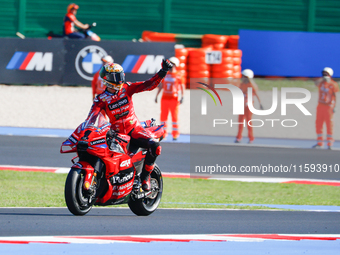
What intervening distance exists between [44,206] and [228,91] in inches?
555

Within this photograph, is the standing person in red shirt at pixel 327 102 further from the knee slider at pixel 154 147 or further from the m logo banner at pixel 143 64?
the knee slider at pixel 154 147

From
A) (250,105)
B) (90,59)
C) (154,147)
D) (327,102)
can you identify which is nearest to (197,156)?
(250,105)

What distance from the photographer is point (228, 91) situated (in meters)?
21.7

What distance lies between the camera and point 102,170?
23.0 ft

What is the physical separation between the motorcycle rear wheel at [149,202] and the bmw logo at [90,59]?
12903 mm

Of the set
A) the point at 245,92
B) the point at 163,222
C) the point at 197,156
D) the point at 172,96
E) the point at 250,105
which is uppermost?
the point at 245,92

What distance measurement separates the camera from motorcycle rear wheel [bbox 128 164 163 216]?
754 centimetres

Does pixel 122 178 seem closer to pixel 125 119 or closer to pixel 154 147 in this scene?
pixel 154 147

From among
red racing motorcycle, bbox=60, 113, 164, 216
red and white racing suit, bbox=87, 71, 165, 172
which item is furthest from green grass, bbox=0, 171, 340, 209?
red and white racing suit, bbox=87, 71, 165, 172

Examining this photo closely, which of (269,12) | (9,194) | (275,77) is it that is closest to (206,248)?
(9,194)

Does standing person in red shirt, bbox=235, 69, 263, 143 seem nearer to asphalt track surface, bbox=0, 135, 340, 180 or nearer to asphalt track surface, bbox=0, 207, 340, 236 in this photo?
asphalt track surface, bbox=0, 135, 340, 180

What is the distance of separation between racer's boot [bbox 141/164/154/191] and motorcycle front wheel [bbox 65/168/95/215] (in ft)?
2.43

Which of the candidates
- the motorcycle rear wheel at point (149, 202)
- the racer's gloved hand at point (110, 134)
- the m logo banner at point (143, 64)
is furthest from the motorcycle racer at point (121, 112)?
the m logo banner at point (143, 64)

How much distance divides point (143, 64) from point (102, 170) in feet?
45.0
